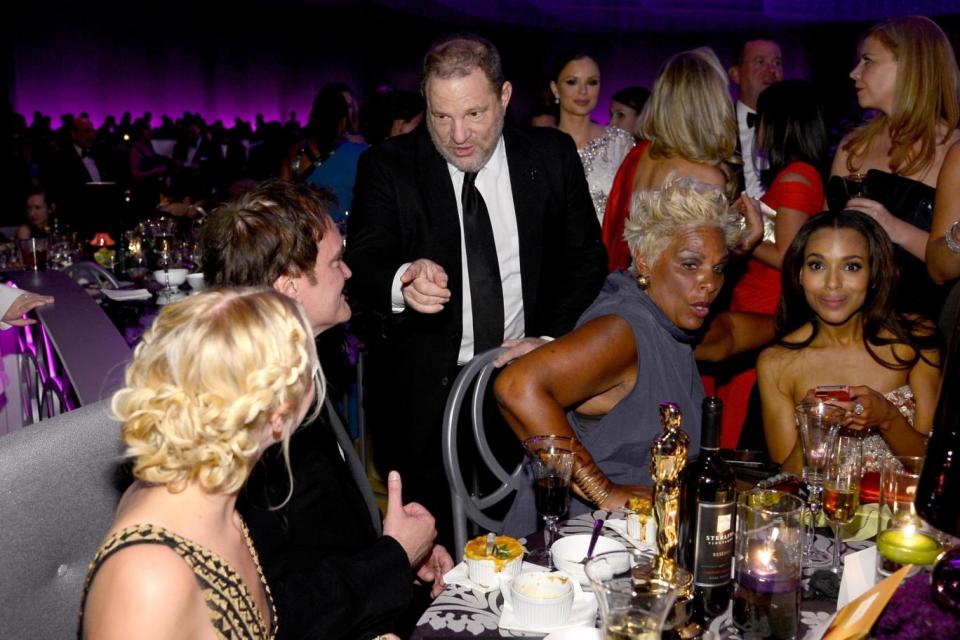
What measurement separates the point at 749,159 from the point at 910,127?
6.48ft

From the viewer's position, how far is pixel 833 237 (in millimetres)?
2666

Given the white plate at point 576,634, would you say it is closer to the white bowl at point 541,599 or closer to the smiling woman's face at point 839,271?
the white bowl at point 541,599

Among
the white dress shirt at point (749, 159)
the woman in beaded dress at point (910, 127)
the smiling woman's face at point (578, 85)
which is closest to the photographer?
the woman in beaded dress at point (910, 127)

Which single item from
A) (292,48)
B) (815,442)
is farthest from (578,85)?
(292,48)

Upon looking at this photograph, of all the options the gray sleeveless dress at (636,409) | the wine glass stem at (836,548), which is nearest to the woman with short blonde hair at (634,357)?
the gray sleeveless dress at (636,409)

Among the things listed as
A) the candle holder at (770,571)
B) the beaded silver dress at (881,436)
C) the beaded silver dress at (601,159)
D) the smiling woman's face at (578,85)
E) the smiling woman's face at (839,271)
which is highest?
the smiling woman's face at (578,85)

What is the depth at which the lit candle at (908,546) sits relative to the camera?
1435 mm

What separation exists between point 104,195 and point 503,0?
467 inches

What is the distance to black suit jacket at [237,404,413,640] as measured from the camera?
5.14 feet

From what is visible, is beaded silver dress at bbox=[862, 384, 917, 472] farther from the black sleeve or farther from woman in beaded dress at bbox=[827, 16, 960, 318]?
the black sleeve

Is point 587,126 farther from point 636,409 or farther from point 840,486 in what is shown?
point 840,486

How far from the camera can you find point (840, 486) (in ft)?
5.41

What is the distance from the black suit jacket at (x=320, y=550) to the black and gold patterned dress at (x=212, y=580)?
0.64ft

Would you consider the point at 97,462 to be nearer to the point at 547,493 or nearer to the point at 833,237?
the point at 547,493
